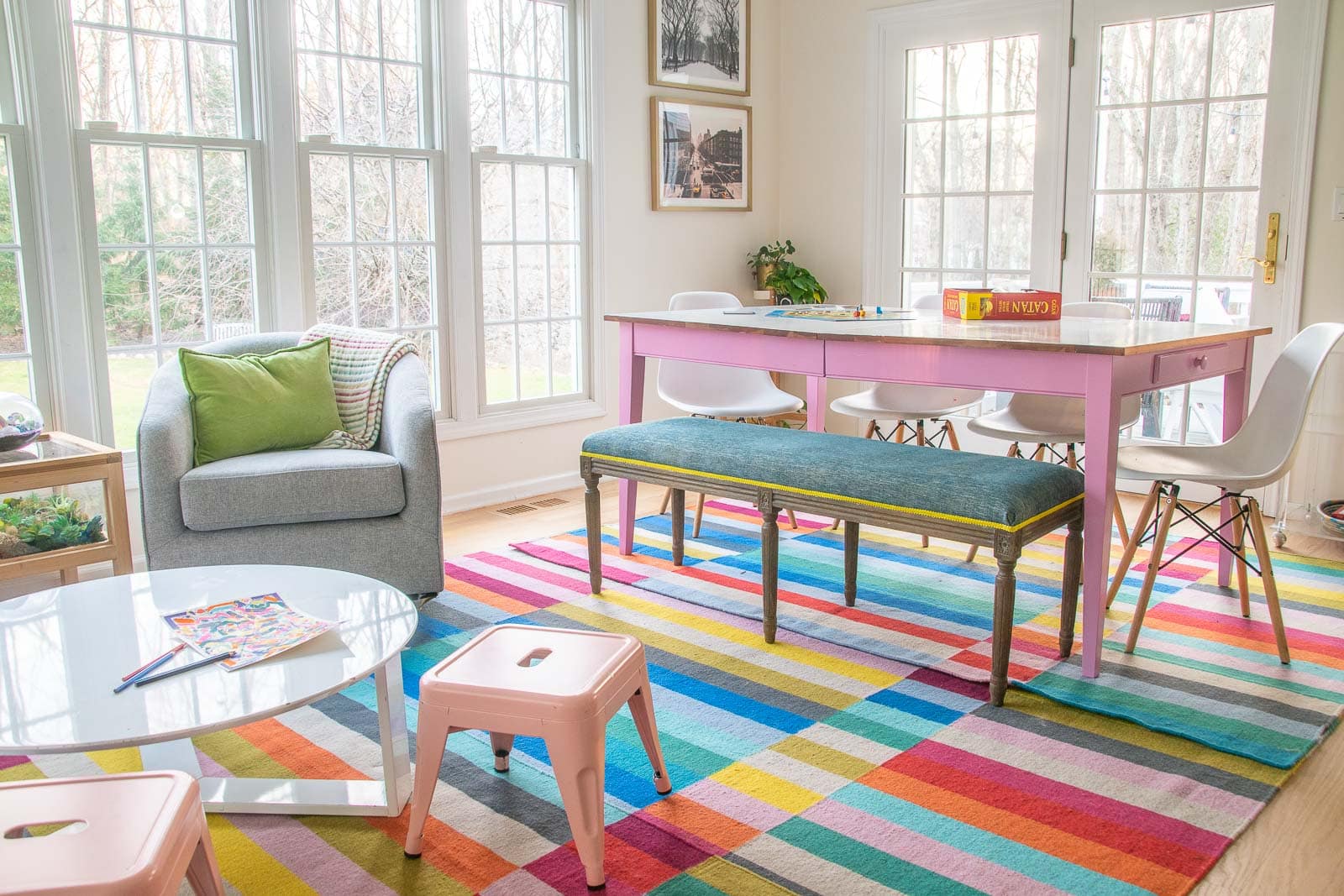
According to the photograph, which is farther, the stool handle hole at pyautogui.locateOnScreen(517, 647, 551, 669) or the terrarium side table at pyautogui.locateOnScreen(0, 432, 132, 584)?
the terrarium side table at pyautogui.locateOnScreen(0, 432, 132, 584)

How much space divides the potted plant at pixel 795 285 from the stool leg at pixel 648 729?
3554 millimetres

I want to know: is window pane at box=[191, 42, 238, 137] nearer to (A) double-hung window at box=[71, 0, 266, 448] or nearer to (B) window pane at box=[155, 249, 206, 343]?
(A) double-hung window at box=[71, 0, 266, 448]

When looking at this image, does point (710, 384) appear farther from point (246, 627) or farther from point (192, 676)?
point (192, 676)

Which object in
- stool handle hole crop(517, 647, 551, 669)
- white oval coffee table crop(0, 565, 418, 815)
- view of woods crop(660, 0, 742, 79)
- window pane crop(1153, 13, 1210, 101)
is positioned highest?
view of woods crop(660, 0, 742, 79)

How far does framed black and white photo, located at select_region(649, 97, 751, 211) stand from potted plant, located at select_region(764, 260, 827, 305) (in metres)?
0.38

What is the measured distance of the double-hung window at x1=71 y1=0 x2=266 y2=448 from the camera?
3.64m

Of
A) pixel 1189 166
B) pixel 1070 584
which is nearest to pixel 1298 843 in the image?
pixel 1070 584

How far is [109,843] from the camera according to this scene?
56.9 inches

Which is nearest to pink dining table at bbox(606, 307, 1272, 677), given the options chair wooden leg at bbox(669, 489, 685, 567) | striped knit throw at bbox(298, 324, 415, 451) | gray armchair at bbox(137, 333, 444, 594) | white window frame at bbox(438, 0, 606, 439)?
chair wooden leg at bbox(669, 489, 685, 567)

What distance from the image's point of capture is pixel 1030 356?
2.77 meters

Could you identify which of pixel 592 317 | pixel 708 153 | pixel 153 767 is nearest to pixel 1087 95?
pixel 708 153

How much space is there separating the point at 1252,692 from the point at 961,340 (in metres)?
1.09

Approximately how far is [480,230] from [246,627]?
2783 mm

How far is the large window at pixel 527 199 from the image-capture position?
4617mm
